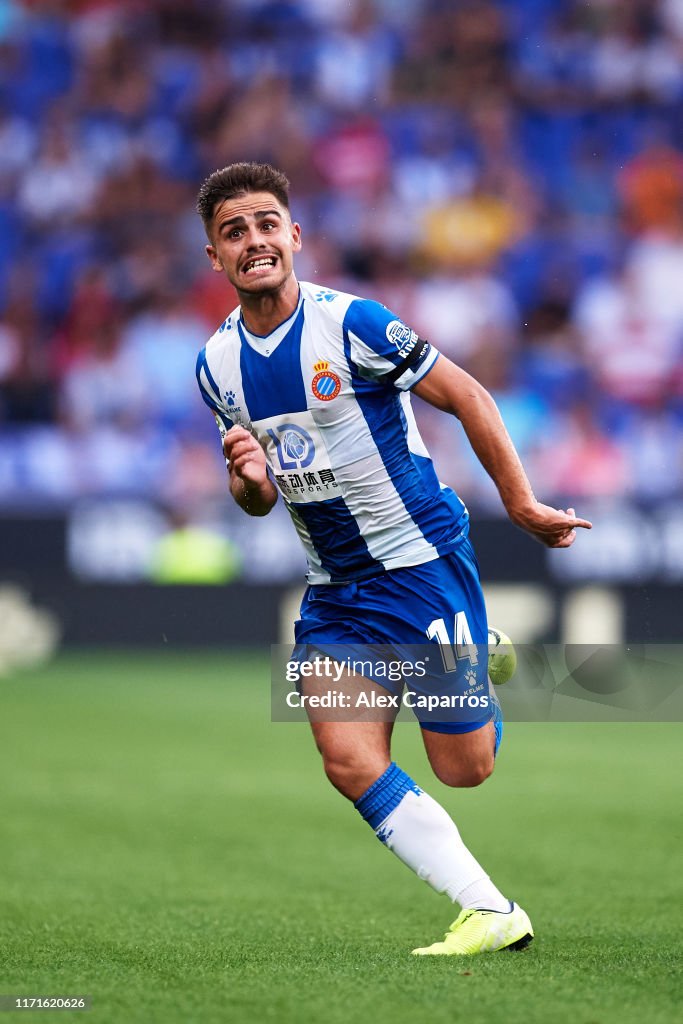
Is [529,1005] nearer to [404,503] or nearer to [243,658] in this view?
[404,503]

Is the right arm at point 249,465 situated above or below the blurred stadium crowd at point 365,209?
below

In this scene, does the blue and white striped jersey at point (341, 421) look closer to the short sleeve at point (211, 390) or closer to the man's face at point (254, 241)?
the short sleeve at point (211, 390)

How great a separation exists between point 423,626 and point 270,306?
1.04 metres

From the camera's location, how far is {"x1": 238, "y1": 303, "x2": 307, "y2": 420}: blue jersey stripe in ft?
14.3

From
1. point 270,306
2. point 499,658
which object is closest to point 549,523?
point 499,658

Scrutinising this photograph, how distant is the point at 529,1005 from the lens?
11.4 ft

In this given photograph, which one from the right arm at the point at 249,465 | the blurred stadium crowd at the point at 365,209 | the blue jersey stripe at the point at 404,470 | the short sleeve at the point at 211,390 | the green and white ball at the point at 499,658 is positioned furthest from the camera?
the blurred stadium crowd at the point at 365,209

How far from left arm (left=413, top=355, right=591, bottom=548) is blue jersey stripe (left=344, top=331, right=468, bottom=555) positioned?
158mm

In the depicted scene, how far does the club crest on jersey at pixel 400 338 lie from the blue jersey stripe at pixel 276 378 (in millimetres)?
278

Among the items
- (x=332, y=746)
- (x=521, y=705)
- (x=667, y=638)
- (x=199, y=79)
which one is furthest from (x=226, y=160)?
(x=332, y=746)

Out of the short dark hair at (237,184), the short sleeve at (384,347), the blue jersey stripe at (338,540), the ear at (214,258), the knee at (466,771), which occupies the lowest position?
the knee at (466,771)

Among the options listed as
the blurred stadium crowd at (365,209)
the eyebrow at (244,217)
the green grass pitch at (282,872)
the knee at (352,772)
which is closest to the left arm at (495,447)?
the eyebrow at (244,217)

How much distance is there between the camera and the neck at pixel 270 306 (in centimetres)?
436

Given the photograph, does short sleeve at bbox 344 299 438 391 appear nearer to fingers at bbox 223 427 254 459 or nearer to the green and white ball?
fingers at bbox 223 427 254 459
